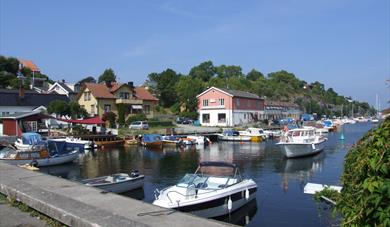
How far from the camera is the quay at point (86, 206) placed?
6129 millimetres

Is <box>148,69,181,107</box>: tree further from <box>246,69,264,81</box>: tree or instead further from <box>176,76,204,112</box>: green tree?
<box>246,69,264,81</box>: tree

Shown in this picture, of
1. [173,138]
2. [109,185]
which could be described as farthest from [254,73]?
[109,185]

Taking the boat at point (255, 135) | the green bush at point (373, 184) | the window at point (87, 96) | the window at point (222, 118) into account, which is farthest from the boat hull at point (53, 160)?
the window at point (222, 118)

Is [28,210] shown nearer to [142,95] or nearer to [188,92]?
[142,95]

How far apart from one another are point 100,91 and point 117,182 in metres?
51.8

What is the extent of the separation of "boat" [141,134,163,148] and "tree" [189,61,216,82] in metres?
84.2

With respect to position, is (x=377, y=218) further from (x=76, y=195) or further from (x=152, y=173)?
(x=152, y=173)

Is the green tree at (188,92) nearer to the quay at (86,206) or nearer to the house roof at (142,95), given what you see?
the house roof at (142,95)

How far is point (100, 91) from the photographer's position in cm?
7050

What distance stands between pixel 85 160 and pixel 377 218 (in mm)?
37371

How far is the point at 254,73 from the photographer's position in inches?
6845

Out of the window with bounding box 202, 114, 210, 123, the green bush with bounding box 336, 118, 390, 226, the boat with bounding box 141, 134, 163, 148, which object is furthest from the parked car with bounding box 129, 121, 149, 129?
the green bush with bounding box 336, 118, 390, 226

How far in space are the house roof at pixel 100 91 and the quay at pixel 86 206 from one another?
60811 mm

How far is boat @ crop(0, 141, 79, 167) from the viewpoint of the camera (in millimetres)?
30500
